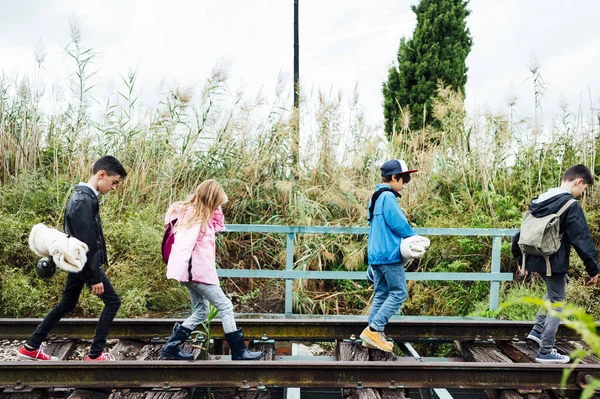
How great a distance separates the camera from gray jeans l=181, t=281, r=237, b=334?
4500mm

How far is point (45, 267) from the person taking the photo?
13.9 feet

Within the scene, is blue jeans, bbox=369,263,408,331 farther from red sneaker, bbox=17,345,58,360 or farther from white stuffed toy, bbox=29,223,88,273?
red sneaker, bbox=17,345,58,360

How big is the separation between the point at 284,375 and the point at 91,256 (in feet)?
5.89

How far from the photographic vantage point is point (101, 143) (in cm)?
925

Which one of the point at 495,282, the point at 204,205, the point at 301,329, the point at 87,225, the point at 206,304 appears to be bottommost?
the point at 301,329

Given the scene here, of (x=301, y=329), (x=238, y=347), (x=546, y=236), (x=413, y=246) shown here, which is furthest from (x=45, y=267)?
(x=546, y=236)

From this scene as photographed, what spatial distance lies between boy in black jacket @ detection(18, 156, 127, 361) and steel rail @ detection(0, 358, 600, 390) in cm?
45

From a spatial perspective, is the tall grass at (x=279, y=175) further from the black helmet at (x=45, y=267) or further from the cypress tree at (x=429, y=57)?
the cypress tree at (x=429, y=57)

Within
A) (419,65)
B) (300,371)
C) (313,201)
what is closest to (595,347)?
(300,371)

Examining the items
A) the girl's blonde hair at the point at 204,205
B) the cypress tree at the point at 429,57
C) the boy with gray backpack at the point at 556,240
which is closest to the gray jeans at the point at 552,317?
the boy with gray backpack at the point at 556,240

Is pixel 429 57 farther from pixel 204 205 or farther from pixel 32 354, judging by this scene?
pixel 32 354

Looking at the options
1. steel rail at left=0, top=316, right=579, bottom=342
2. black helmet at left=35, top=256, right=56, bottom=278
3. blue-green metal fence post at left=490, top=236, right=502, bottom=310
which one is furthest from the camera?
blue-green metal fence post at left=490, top=236, right=502, bottom=310

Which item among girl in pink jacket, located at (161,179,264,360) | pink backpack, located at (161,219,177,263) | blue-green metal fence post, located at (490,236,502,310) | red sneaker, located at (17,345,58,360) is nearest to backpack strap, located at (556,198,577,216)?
blue-green metal fence post, located at (490,236,502,310)

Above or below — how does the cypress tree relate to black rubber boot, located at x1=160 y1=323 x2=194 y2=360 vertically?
above
